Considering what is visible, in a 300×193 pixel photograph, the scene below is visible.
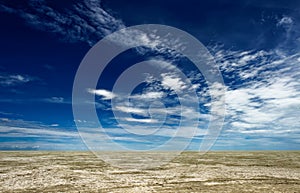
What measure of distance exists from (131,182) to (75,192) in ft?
24.9

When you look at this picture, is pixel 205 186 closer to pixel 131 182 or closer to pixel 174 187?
pixel 174 187

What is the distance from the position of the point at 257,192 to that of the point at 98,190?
15.8 meters

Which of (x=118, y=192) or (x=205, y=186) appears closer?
(x=118, y=192)

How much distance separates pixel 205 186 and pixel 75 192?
1375 centimetres

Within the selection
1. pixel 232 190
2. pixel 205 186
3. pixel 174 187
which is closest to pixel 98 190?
pixel 174 187

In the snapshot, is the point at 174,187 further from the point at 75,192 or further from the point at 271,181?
the point at 271,181

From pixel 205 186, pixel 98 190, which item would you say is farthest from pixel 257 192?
pixel 98 190

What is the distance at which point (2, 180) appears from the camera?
31.8 meters

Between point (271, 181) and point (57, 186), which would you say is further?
point (271, 181)

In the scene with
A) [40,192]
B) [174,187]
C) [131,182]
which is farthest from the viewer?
[131,182]

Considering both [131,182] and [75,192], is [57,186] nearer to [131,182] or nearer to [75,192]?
[75,192]

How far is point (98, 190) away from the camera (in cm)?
2567

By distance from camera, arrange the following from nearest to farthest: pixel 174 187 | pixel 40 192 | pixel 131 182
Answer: pixel 40 192 < pixel 174 187 < pixel 131 182

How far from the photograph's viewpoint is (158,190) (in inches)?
1009
